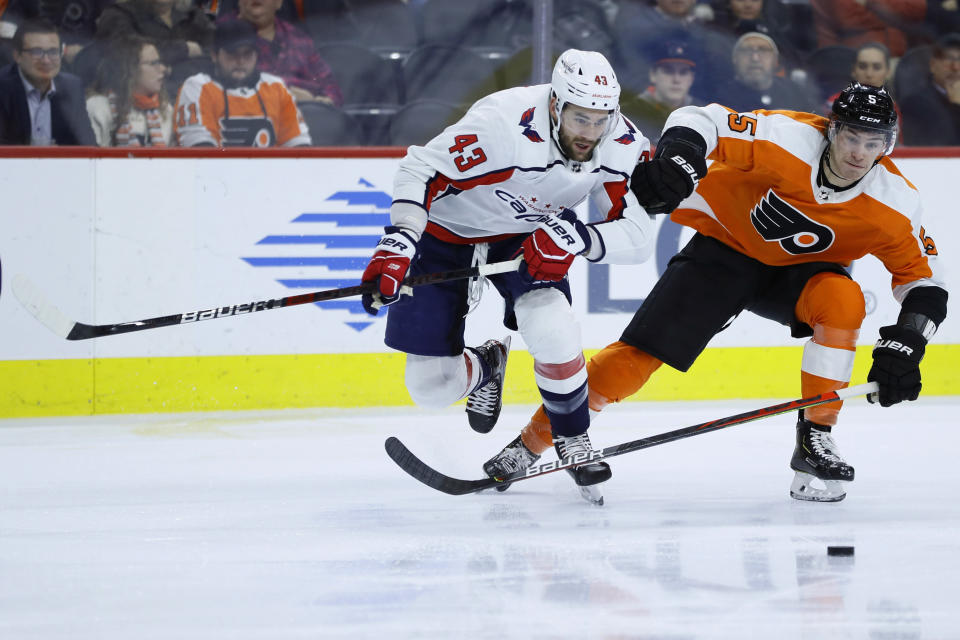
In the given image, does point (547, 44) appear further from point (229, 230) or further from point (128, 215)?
point (128, 215)

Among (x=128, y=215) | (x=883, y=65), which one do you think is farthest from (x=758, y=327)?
(x=128, y=215)

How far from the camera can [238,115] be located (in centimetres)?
435

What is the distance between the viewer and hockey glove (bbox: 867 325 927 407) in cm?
269

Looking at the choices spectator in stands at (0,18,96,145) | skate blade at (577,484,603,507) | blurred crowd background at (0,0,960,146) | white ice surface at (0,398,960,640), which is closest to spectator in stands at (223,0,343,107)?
blurred crowd background at (0,0,960,146)

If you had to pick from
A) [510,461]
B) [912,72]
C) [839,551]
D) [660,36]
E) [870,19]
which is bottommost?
[510,461]

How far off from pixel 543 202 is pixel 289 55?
2105 mm

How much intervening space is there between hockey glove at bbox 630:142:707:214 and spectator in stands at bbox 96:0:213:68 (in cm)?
237

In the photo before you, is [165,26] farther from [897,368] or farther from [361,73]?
[897,368]

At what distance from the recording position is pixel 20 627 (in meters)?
1.83

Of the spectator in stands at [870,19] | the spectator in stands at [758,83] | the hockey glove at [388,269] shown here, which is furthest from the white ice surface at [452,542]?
the spectator in stands at [870,19]

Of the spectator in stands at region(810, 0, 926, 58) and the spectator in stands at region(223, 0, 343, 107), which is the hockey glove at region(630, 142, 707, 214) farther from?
the spectator in stands at region(810, 0, 926, 58)

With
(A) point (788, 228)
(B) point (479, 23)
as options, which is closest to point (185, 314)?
(A) point (788, 228)

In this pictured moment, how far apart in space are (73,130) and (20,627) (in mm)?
2757

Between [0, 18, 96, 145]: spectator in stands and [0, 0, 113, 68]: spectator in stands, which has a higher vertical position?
[0, 0, 113, 68]: spectator in stands
